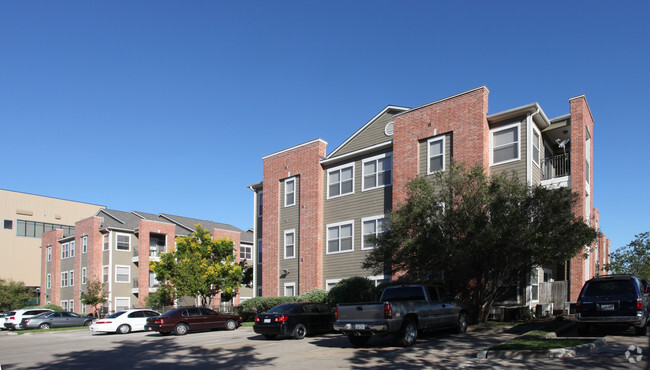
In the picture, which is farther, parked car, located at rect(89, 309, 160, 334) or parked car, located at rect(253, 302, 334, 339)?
parked car, located at rect(89, 309, 160, 334)

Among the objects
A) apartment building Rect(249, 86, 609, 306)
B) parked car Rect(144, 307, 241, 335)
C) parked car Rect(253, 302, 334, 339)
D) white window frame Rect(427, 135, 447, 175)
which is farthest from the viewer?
white window frame Rect(427, 135, 447, 175)

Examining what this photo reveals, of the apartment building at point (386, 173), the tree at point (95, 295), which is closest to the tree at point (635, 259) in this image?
the apartment building at point (386, 173)

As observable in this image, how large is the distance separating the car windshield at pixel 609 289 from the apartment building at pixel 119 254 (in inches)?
1515

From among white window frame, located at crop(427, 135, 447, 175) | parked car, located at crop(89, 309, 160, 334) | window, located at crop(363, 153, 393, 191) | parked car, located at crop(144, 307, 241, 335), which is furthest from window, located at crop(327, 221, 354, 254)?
parked car, located at crop(89, 309, 160, 334)

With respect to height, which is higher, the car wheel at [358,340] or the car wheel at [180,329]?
the car wheel at [358,340]

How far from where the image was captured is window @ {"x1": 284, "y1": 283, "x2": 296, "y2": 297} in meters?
32.0

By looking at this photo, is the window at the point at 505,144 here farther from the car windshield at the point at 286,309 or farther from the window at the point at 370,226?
the car windshield at the point at 286,309

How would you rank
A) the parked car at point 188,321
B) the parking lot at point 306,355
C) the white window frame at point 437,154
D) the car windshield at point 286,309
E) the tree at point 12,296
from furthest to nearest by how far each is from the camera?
the tree at point 12,296, the white window frame at point 437,154, the parked car at point 188,321, the car windshield at point 286,309, the parking lot at point 306,355

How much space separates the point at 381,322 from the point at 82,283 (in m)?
46.3

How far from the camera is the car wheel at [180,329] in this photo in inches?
970

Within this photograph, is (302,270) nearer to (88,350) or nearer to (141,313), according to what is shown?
(141,313)

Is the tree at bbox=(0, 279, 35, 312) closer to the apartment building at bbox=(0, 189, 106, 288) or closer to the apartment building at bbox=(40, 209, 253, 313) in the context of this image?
the apartment building at bbox=(40, 209, 253, 313)

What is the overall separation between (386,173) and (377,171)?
2.02 feet

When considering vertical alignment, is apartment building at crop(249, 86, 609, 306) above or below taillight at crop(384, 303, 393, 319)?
above
